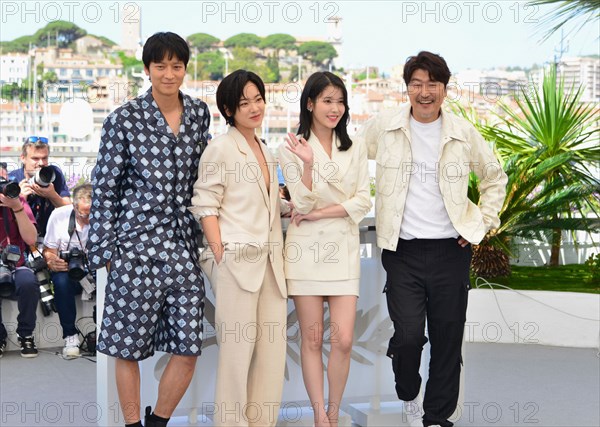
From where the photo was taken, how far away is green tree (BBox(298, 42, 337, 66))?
73500 millimetres

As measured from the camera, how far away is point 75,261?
511 centimetres

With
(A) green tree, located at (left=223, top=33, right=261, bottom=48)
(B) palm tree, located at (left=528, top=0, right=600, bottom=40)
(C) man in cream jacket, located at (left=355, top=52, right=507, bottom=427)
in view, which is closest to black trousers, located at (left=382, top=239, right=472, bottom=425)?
(C) man in cream jacket, located at (left=355, top=52, right=507, bottom=427)

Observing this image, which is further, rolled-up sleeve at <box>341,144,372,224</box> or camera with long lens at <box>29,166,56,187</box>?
camera with long lens at <box>29,166,56,187</box>

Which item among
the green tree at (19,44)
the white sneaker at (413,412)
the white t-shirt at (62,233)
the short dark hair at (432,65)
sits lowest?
the white sneaker at (413,412)

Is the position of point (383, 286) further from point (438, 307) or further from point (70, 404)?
point (70, 404)

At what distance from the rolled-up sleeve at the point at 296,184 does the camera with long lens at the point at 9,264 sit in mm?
2341

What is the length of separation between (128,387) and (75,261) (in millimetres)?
2084

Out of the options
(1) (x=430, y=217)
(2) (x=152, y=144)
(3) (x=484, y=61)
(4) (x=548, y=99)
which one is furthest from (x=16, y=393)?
(3) (x=484, y=61)

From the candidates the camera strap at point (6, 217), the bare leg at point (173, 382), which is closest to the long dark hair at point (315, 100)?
the bare leg at point (173, 382)

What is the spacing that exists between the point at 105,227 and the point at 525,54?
71.4 metres

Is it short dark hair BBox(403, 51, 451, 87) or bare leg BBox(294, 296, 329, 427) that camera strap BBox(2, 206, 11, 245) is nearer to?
bare leg BBox(294, 296, 329, 427)

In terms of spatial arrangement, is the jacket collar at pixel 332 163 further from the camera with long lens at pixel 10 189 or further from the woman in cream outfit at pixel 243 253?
the camera with long lens at pixel 10 189

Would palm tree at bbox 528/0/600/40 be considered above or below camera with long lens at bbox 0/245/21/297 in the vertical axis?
above

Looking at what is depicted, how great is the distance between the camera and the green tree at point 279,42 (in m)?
77.5
